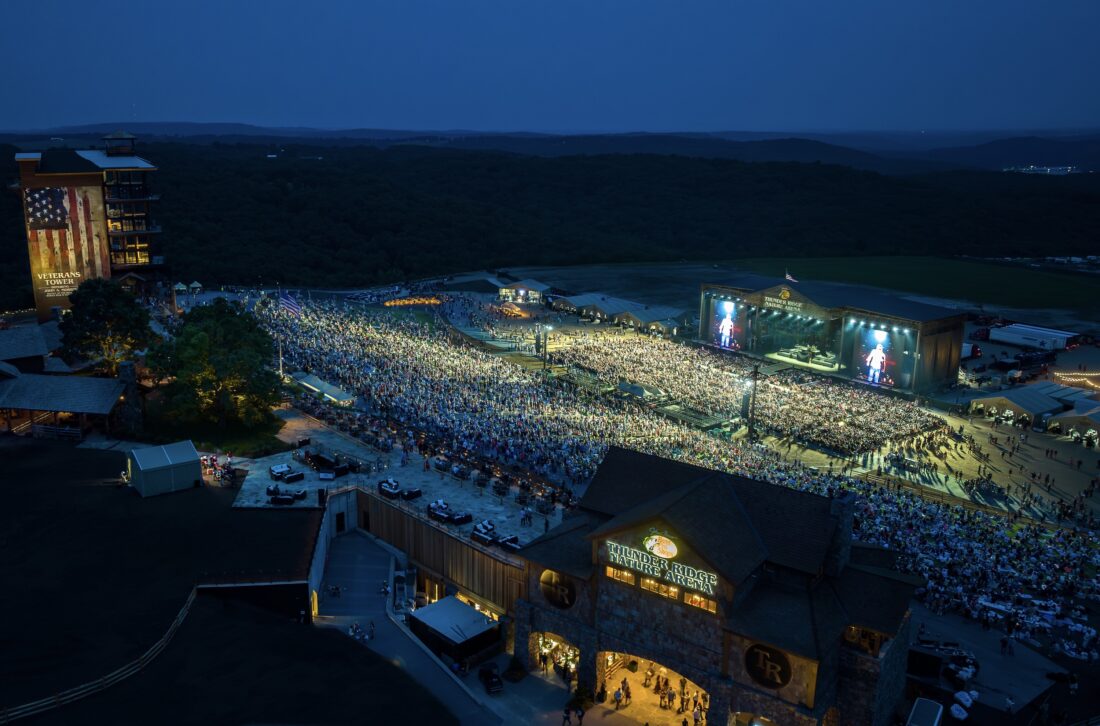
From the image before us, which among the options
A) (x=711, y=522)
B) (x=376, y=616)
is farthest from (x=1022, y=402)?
(x=376, y=616)

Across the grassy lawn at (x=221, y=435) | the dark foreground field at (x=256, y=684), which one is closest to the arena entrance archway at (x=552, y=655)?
the dark foreground field at (x=256, y=684)

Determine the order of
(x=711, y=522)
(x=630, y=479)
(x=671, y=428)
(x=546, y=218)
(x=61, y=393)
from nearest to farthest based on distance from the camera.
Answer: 1. (x=711, y=522)
2. (x=630, y=479)
3. (x=61, y=393)
4. (x=671, y=428)
5. (x=546, y=218)

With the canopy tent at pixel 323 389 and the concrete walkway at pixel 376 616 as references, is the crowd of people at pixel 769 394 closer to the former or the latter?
the canopy tent at pixel 323 389

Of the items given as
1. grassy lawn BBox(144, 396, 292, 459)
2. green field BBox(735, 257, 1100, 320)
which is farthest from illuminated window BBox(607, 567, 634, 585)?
green field BBox(735, 257, 1100, 320)

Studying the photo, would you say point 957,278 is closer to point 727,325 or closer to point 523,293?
point 727,325

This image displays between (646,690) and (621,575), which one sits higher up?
(621,575)

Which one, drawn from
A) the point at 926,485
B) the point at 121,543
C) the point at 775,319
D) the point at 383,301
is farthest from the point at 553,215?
the point at 121,543

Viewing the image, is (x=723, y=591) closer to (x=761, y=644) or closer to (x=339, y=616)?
(x=761, y=644)
